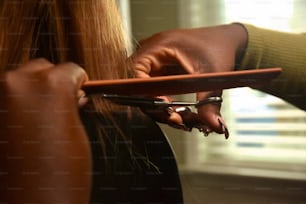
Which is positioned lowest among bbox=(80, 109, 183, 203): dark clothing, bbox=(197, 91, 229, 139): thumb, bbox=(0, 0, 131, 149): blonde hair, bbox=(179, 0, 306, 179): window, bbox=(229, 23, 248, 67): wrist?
bbox=(179, 0, 306, 179): window

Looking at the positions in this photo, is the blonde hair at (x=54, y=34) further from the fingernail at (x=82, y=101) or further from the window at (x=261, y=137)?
the window at (x=261, y=137)

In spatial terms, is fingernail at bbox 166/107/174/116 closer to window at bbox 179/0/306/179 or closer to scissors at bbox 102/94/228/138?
scissors at bbox 102/94/228/138

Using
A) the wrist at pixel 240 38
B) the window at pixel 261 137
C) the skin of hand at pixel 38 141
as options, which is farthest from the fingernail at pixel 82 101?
the window at pixel 261 137

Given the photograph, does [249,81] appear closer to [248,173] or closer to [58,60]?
[58,60]

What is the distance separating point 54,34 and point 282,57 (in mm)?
178

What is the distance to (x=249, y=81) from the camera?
0.24 metres

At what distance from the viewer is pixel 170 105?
0.26 metres

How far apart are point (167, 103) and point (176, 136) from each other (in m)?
0.09

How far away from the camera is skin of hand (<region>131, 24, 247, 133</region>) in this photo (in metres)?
0.27

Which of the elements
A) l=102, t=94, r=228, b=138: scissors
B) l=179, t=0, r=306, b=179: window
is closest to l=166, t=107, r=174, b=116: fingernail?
l=102, t=94, r=228, b=138: scissors

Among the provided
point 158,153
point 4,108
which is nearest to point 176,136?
point 158,153

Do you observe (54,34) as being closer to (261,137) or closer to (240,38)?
(240,38)

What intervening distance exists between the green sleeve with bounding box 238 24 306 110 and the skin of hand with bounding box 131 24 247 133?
0.03 metres

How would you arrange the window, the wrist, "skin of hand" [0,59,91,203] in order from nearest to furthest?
1. "skin of hand" [0,59,91,203]
2. the wrist
3. the window
